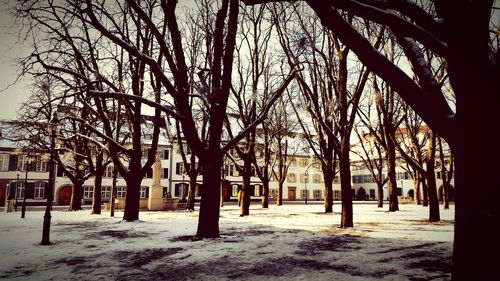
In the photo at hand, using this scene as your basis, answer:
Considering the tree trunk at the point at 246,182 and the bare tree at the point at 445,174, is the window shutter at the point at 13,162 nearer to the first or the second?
the tree trunk at the point at 246,182

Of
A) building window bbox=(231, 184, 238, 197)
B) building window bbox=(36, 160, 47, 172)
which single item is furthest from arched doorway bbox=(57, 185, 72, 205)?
building window bbox=(231, 184, 238, 197)

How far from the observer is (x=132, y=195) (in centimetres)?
1495

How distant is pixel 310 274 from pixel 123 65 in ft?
51.3

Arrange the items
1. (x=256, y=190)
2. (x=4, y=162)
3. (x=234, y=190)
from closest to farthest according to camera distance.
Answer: (x=4, y=162)
(x=234, y=190)
(x=256, y=190)

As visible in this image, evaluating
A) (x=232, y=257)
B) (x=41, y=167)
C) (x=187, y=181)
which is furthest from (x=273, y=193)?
(x=232, y=257)

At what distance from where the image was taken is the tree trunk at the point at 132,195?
48.4 ft

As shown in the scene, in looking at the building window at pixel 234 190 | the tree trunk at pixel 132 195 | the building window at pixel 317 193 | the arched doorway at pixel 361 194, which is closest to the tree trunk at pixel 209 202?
the tree trunk at pixel 132 195

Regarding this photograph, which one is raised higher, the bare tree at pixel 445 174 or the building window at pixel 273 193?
the bare tree at pixel 445 174

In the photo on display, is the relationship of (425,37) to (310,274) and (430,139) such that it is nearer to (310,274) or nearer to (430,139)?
(310,274)

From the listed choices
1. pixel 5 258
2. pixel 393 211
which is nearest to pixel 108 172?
pixel 393 211

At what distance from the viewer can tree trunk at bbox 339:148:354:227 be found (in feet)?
39.0

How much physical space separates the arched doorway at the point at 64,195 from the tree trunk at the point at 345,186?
45201mm

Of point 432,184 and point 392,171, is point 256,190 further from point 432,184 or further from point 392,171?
point 432,184

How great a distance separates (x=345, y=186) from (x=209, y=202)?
5.54m
